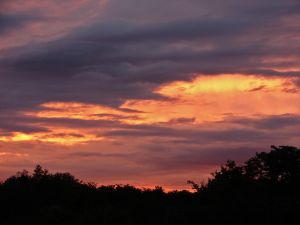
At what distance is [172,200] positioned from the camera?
169ft

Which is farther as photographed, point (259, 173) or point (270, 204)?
point (259, 173)

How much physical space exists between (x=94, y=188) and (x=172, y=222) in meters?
22.2

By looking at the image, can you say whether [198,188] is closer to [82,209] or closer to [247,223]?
[82,209]

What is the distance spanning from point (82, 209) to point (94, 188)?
9.88 m

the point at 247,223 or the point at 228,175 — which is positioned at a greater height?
the point at 228,175

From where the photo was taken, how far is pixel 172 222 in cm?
3712

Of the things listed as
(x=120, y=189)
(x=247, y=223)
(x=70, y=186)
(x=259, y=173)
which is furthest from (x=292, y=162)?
(x=247, y=223)

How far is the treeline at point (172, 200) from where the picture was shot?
3769 cm

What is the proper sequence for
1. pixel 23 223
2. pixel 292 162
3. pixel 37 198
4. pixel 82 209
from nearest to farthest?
1. pixel 23 223
2. pixel 82 209
3. pixel 37 198
4. pixel 292 162

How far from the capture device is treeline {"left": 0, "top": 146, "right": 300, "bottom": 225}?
124ft

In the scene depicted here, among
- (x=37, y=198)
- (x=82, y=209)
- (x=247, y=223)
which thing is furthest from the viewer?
(x=37, y=198)

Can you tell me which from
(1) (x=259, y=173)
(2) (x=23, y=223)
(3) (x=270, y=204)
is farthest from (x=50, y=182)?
(3) (x=270, y=204)

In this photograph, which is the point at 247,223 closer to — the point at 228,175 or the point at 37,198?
the point at 228,175

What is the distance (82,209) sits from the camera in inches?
1912
